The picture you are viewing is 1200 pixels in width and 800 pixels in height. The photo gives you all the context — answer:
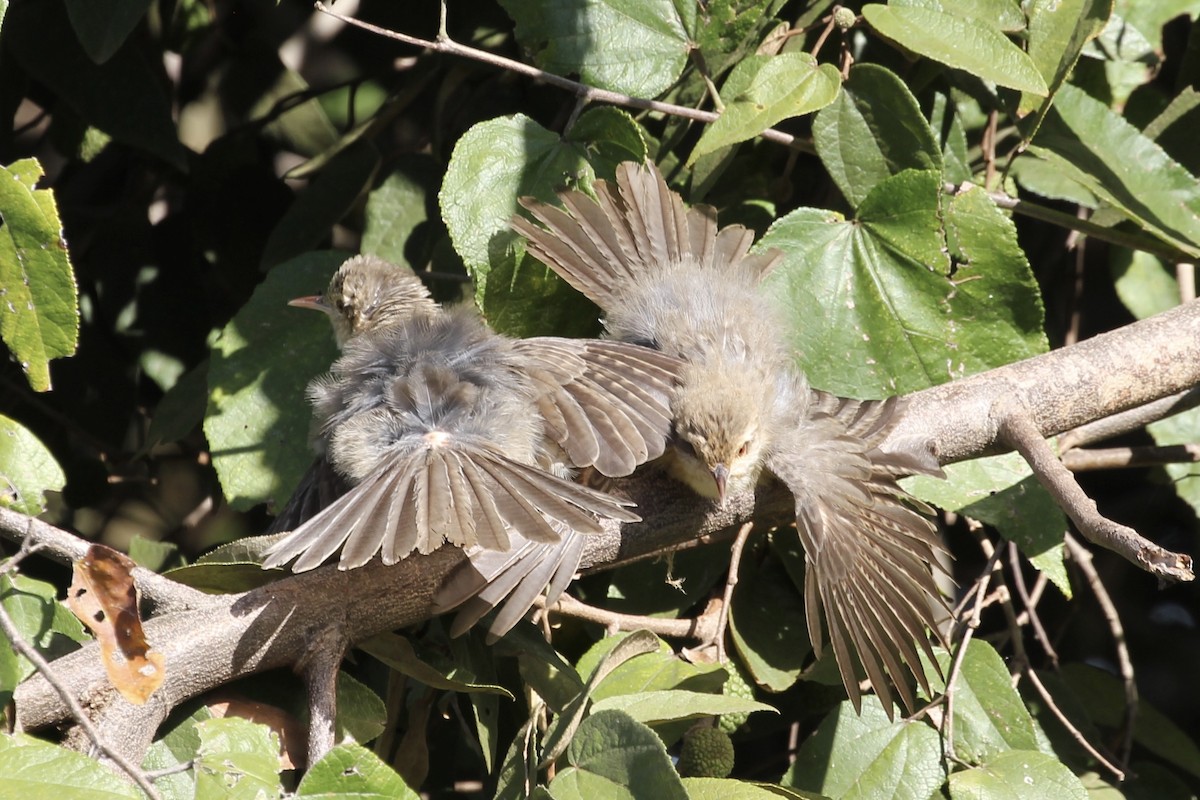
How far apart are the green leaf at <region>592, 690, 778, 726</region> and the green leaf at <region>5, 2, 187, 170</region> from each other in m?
1.76

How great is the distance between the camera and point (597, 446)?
2297mm

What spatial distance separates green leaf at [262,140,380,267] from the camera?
304 cm

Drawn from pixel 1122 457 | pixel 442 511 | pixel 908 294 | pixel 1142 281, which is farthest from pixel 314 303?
pixel 1142 281

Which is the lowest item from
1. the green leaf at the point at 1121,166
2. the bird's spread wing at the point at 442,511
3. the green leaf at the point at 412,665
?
the green leaf at the point at 412,665

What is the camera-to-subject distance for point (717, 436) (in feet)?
7.89

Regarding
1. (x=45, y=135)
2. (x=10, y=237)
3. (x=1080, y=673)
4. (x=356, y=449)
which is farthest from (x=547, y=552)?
(x=45, y=135)

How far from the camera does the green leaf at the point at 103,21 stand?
246 centimetres

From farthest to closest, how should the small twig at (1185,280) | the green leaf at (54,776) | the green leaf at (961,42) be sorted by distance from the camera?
1. the small twig at (1185,280)
2. the green leaf at (961,42)
3. the green leaf at (54,776)

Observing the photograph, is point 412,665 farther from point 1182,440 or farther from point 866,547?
point 1182,440

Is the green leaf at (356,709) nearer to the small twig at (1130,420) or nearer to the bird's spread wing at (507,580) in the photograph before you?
the bird's spread wing at (507,580)

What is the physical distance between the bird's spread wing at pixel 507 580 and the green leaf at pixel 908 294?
2.30 feet

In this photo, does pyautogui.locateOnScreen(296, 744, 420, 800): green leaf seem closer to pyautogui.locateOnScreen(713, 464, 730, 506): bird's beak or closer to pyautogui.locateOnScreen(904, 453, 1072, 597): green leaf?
pyautogui.locateOnScreen(713, 464, 730, 506): bird's beak

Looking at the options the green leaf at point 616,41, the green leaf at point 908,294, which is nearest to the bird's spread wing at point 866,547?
the green leaf at point 908,294

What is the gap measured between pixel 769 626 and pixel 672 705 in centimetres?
71
